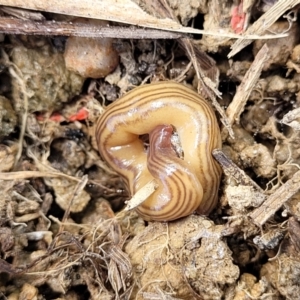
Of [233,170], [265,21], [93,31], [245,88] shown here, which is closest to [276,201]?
[233,170]

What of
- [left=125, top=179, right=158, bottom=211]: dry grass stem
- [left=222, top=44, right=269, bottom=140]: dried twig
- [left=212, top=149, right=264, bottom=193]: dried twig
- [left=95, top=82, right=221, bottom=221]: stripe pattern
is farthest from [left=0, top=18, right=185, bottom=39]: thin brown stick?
[left=125, top=179, right=158, bottom=211]: dry grass stem

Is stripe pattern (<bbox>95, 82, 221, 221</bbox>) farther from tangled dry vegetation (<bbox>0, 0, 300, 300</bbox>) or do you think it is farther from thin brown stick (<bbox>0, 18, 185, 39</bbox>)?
thin brown stick (<bbox>0, 18, 185, 39</bbox>)

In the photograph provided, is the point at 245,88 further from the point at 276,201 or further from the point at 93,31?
the point at 93,31

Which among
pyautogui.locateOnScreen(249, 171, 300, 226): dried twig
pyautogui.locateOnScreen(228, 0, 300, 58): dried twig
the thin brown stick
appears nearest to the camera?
pyautogui.locateOnScreen(249, 171, 300, 226): dried twig

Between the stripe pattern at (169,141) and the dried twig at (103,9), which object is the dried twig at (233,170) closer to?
the stripe pattern at (169,141)

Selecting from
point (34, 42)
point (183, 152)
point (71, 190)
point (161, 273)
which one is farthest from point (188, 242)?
point (34, 42)

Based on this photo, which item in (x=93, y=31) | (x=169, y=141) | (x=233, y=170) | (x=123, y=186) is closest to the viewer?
(x=233, y=170)

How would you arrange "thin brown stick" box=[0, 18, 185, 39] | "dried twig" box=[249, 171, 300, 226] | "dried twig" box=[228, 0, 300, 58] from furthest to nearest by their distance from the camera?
"thin brown stick" box=[0, 18, 185, 39] < "dried twig" box=[228, 0, 300, 58] < "dried twig" box=[249, 171, 300, 226]
